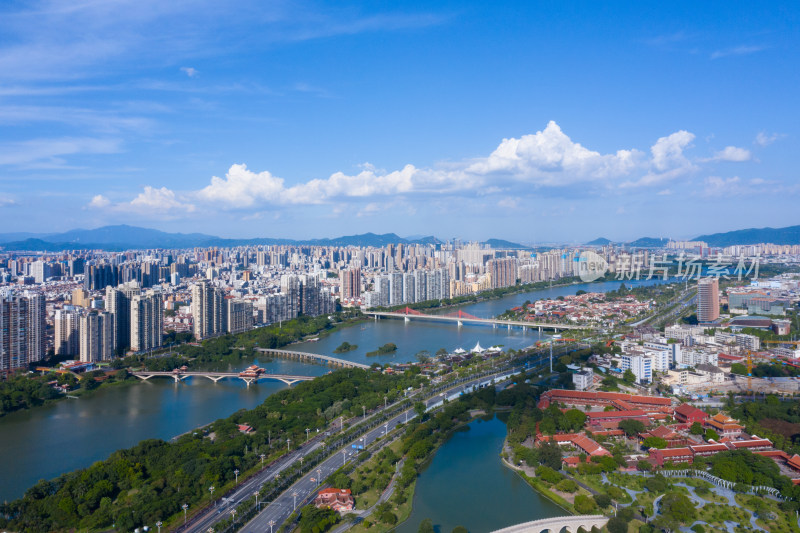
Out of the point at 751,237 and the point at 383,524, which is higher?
the point at 751,237

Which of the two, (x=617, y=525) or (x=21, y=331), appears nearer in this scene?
(x=617, y=525)

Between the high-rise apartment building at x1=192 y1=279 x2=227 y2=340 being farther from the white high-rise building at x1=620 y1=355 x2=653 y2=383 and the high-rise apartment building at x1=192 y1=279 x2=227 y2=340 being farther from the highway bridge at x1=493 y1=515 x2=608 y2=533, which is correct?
the highway bridge at x1=493 y1=515 x2=608 y2=533

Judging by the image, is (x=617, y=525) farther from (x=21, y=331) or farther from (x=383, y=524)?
(x=21, y=331)

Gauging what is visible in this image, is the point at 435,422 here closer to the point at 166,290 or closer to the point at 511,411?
the point at 511,411


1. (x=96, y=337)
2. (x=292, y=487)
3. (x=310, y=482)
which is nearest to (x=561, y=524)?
(x=310, y=482)

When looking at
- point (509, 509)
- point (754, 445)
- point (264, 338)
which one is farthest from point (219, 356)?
point (754, 445)

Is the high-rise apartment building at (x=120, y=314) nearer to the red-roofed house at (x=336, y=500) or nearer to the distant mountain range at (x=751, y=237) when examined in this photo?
the red-roofed house at (x=336, y=500)

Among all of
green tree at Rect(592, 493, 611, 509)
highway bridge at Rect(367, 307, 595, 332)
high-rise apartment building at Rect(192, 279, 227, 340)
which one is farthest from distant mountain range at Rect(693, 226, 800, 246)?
green tree at Rect(592, 493, 611, 509)
